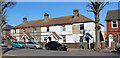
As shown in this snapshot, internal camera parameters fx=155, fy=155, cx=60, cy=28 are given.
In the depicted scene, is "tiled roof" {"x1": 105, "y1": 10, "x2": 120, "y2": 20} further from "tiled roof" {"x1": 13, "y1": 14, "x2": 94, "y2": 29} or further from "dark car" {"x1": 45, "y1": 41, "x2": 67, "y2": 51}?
"dark car" {"x1": 45, "y1": 41, "x2": 67, "y2": 51}

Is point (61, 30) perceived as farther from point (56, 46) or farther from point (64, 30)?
point (56, 46)

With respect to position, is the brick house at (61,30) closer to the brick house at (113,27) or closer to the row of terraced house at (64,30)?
the row of terraced house at (64,30)

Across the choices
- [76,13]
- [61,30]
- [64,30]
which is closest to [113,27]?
[76,13]

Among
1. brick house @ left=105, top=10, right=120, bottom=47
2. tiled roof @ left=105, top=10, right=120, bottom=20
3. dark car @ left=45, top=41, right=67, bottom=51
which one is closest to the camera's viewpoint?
dark car @ left=45, top=41, right=67, bottom=51

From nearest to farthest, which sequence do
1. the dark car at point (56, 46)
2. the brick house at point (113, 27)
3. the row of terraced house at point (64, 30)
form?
1. the dark car at point (56, 46)
2. the brick house at point (113, 27)
3. the row of terraced house at point (64, 30)

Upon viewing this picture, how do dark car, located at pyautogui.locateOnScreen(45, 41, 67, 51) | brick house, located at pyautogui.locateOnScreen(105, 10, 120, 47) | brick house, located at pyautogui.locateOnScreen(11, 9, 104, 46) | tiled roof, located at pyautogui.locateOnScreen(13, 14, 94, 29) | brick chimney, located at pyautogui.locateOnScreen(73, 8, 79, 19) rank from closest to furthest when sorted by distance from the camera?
1. dark car, located at pyautogui.locateOnScreen(45, 41, 67, 51)
2. brick house, located at pyautogui.locateOnScreen(105, 10, 120, 47)
3. brick house, located at pyautogui.locateOnScreen(11, 9, 104, 46)
4. tiled roof, located at pyautogui.locateOnScreen(13, 14, 94, 29)
5. brick chimney, located at pyautogui.locateOnScreen(73, 8, 79, 19)

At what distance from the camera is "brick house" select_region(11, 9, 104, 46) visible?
32.4 m

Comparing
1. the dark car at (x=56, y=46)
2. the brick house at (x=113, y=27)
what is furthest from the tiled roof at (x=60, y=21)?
the dark car at (x=56, y=46)

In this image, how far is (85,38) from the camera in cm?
3191

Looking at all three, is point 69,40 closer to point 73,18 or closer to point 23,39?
point 73,18

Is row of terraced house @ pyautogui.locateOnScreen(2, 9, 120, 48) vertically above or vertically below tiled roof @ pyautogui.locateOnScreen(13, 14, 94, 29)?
below

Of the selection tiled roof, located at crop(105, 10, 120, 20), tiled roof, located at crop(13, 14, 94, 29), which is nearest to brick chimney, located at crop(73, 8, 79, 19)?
tiled roof, located at crop(13, 14, 94, 29)

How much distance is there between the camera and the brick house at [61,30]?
3244 centimetres

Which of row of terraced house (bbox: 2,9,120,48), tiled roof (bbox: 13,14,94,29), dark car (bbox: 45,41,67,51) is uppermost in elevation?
tiled roof (bbox: 13,14,94,29)
